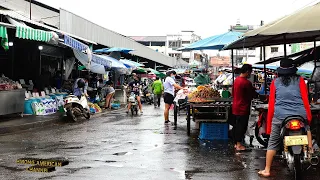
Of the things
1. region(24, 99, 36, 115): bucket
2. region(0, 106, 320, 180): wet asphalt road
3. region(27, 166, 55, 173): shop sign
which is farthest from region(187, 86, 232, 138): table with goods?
region(24, 99, 36, 115): bucket

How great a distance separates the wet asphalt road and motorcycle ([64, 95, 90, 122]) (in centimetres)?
264

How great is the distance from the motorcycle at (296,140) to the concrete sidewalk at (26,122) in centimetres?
862

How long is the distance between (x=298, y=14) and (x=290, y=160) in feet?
8.62

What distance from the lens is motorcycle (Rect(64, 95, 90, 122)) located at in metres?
15.1

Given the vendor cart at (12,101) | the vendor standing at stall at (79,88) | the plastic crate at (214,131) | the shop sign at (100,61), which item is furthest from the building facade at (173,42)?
the plastic crate at (214,131)

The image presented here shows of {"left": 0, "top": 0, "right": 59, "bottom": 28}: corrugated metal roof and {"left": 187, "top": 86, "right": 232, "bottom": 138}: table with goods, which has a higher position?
{"left": 0, "top": 0, "right": 59, "bottom": 28}: corrugated metal roof

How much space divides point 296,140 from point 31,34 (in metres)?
9.18

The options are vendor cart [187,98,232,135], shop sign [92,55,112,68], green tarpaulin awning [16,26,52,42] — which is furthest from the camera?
shop sign [92,55,112,68]

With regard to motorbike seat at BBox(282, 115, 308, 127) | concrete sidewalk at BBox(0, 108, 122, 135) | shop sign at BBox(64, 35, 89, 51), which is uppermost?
shop sign at BBox(64, 35, 89, 51)

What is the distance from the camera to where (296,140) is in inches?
225

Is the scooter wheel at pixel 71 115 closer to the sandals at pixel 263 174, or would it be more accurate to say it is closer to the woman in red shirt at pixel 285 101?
the sandals at pixel 263 174

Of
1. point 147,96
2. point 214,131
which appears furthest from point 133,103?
point 147,96

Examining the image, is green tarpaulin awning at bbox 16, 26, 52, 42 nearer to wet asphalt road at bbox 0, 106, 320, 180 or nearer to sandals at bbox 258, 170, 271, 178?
wet asphalt road at bbox 0, 106, 320, 180

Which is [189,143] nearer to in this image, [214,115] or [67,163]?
[214,115]
